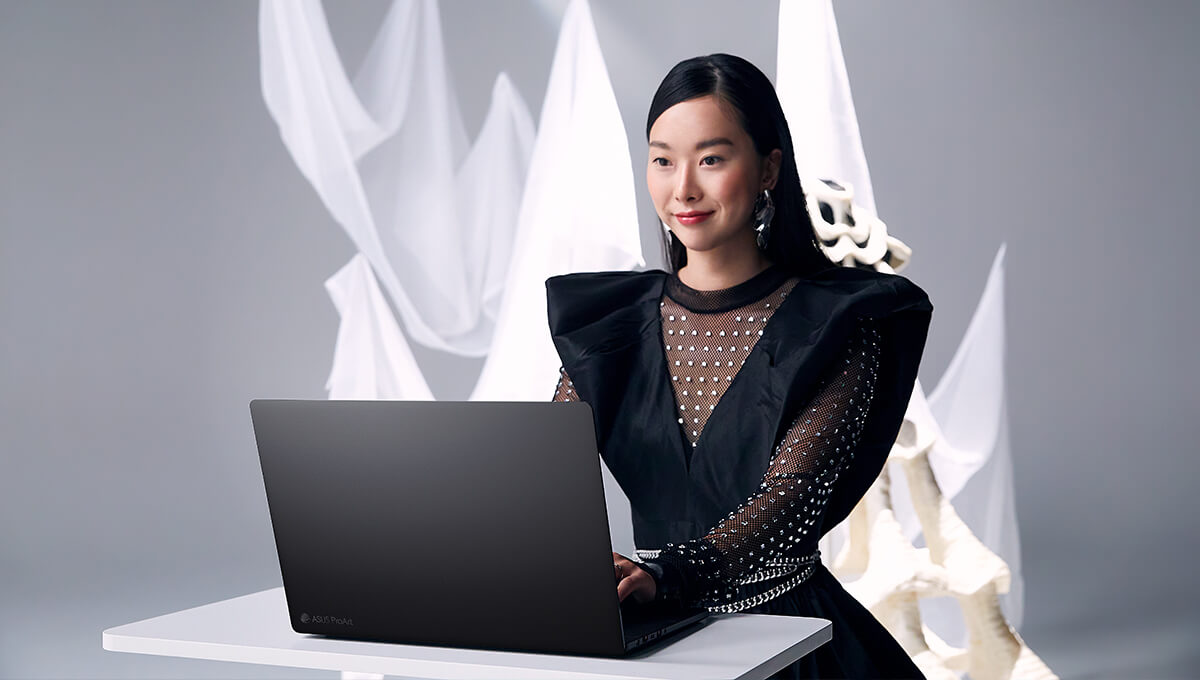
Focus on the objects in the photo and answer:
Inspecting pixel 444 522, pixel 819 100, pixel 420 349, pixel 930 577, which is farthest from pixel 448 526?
pixel 420 349

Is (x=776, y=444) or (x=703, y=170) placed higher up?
(x=703, y=170)

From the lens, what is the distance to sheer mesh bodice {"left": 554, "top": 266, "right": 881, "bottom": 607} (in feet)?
4.46

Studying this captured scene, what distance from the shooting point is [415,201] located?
3928mm

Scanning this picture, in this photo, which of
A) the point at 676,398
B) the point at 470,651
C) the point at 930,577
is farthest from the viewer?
the point at 930,577

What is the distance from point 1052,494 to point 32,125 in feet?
11.0

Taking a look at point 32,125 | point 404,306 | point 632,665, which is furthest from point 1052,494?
point 32,125

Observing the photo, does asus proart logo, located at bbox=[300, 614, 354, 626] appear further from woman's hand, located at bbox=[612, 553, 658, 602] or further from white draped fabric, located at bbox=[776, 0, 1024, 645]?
white draped fabric, located at bbox=[776, 0, 1024, 645]

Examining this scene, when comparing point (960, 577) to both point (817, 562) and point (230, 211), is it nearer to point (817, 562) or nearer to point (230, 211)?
point (817, 562)

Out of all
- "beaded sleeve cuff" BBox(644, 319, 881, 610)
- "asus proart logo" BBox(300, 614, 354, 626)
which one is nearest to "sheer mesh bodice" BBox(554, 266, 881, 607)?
"beaded sleeve cuff" BBox(644, 319, 881, 610)

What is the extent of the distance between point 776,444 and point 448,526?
0.63 meters

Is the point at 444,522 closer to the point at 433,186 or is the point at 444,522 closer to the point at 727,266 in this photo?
the point at 727,266

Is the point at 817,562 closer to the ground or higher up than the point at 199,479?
higher up

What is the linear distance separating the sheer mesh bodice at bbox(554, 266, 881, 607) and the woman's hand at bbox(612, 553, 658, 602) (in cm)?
2

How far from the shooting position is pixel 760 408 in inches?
62.9
